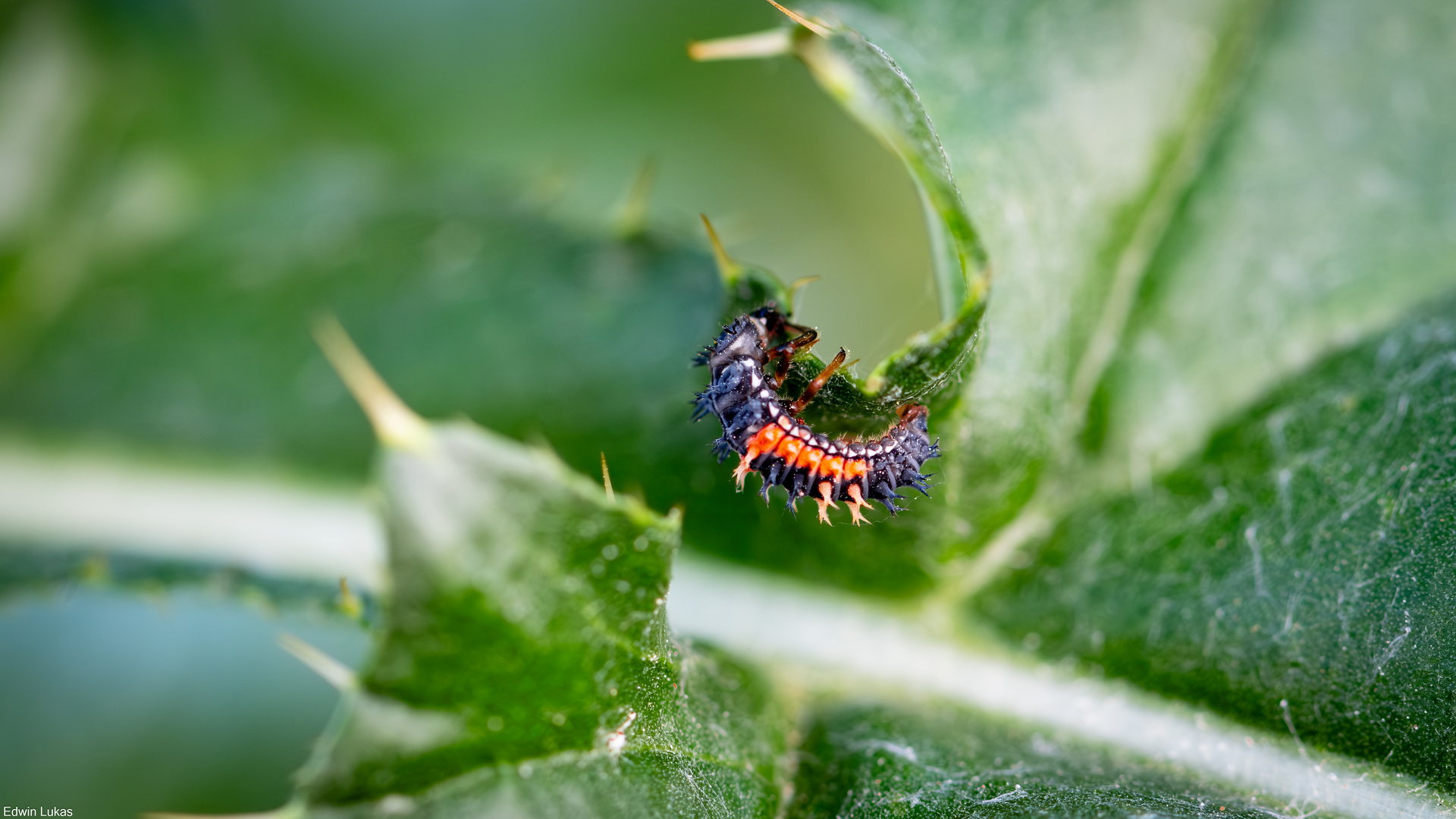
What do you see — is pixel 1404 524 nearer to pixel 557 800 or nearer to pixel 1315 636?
pixel 1315 636

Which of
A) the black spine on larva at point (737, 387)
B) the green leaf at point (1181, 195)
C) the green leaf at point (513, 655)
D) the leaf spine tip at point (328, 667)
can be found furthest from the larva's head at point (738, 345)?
the leaf spine tip at point (328, 667)

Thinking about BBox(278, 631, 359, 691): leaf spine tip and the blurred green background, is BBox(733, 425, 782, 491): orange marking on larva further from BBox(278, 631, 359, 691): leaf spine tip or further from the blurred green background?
BBox(278, 631, 359, 691): leaf spine tip

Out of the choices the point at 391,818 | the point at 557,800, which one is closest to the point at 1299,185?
the point at 557,800

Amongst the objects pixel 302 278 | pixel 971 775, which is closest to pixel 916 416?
pixel 971 775

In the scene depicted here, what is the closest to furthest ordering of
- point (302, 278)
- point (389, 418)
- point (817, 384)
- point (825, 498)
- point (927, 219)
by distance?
point (389, 418) → point (927, 219) → point (817, 384) → point (825, 498) → point (302, 278)

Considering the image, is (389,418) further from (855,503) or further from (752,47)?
(855,503)

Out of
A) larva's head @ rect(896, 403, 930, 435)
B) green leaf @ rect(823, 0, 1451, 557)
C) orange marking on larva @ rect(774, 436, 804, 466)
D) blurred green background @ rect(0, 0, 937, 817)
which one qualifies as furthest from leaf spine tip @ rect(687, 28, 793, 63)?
orange marking on larva @ rect(774, 436, 804, 466)

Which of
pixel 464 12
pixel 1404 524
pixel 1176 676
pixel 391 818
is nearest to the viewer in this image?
pixel 391 818
